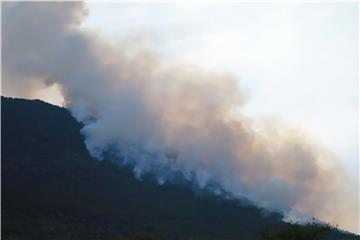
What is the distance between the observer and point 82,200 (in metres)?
104

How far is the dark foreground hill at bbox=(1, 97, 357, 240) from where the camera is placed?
84.5m

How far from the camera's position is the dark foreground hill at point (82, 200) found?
84.5 m

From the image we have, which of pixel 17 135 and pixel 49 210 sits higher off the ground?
pixel 17 135

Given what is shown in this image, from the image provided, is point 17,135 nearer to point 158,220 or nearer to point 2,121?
point 2,121

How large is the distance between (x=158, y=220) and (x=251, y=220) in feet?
81.2

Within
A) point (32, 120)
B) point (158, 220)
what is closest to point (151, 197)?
point (158, 220)

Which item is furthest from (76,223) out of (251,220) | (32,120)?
(32,120)

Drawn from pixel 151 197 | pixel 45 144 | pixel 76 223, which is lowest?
pixel 76 223

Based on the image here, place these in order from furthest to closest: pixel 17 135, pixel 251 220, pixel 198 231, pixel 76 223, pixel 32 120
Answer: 1. pixel 32 120
2. pixel 17 135
3. pixel 251 220
4. pixel 198 231
5. pixel 76 223

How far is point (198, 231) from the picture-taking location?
98.0m

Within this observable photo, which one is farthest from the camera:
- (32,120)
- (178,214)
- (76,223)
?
(32,120)

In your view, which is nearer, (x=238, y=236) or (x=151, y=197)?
(x=238, y=236)

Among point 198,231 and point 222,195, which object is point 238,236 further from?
point 222,195

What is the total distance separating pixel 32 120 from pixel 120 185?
4041 cm
